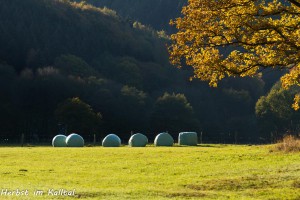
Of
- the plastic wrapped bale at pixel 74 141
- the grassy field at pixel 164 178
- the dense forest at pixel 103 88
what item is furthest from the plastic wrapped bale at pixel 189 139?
the grassy field at pixel 164 178

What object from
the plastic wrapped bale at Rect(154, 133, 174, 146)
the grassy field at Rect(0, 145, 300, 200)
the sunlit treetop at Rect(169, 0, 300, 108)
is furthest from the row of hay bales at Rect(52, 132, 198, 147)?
the sunlit treetop at Rect(169, 0, 300, 108)

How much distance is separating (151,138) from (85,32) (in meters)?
55.8

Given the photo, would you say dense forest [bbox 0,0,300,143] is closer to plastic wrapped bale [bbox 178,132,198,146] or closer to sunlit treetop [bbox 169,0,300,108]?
plastic wrapped bale [bbox 178,132,198,146]

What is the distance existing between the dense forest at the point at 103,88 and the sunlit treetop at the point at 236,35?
76502 mm

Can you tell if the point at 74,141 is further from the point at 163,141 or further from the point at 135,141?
the point at 163,141

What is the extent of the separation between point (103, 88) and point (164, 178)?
107 meters

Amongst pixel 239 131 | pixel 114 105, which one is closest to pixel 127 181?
pixel 114 105

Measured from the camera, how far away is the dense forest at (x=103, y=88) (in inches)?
4680

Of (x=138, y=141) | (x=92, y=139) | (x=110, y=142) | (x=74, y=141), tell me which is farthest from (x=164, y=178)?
(x=92, y=139)

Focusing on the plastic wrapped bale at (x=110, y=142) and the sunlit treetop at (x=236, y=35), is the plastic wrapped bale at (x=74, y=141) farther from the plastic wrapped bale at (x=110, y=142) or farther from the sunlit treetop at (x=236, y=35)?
the sunlit treetop at (x=236, y=35)

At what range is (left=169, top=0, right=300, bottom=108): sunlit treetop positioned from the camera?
2634 centimetres

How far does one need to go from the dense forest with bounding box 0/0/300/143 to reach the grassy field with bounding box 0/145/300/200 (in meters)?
67.6

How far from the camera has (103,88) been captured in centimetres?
13525

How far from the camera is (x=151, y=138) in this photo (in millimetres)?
121125
